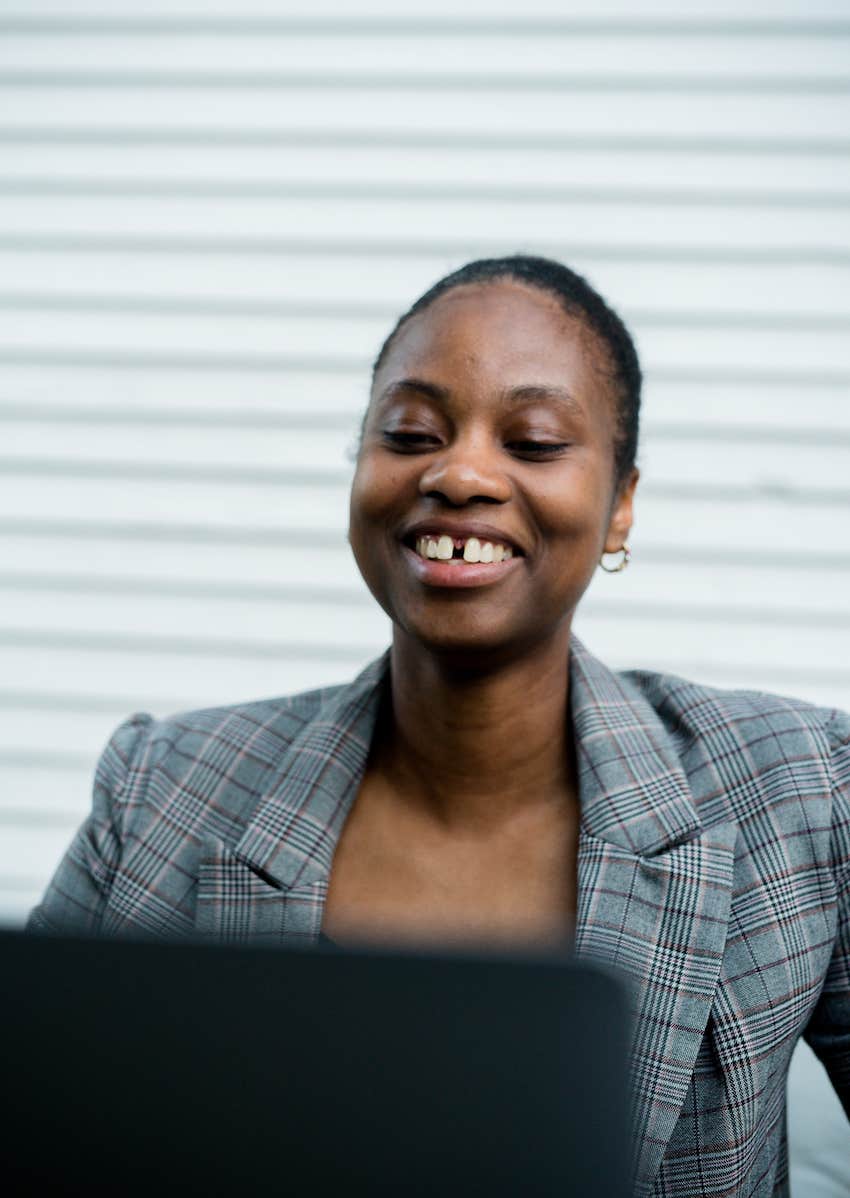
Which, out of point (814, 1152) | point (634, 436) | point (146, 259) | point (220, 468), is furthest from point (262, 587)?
point (814, 1152)

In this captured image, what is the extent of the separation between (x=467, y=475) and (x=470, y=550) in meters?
0.08

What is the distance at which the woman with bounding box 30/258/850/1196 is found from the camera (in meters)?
1.23

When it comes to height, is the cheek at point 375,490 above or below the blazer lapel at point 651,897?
above

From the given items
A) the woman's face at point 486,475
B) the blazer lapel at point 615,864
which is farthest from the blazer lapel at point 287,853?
the woman's face at point 486,475

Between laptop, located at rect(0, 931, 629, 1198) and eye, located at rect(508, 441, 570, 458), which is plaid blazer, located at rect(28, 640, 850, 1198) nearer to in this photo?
eye, located at rect(508, 441, 570, 458)

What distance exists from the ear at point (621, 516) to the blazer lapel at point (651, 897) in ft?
0.71

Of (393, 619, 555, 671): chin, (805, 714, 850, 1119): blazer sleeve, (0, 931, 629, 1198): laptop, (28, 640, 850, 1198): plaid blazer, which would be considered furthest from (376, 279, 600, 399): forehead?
(0, 931, 629, 1198): laptop

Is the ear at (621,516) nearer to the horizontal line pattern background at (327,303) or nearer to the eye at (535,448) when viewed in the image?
the eye at (535,448)

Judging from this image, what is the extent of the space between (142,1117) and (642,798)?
0.97m

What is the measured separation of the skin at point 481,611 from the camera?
1252mm

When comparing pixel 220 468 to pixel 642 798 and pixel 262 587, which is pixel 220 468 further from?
pixel 642 798

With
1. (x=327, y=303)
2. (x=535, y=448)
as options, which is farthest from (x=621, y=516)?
(x=327, y=303)

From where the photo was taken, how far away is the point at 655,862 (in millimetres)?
1271

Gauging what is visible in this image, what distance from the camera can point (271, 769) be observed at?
4.86ft
